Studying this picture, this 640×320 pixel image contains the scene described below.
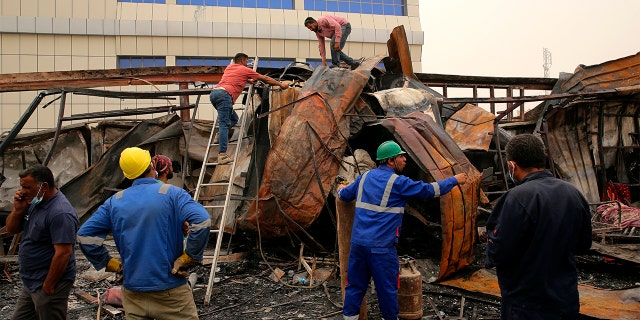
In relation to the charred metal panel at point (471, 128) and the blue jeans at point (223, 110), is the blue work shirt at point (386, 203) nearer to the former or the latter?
the blue jeans at point (223, 110)

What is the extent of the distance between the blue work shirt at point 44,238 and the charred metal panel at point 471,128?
18.1ft

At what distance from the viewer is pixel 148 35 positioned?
14.3 metres

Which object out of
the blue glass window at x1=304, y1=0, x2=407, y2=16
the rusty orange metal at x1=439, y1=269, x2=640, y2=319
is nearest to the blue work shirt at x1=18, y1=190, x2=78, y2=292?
the rusty orange metal at x1=439, y1=269, x2=640, y2=319

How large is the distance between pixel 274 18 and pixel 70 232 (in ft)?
42.3

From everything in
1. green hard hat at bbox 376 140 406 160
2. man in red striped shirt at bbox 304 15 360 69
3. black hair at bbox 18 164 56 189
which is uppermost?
man in red striped shirt at bbox 304 15 360 69

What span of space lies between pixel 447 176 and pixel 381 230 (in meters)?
1.82

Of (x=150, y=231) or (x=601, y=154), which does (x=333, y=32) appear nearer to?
(x=601, y=154)

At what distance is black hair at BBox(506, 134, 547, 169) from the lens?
2689 mm

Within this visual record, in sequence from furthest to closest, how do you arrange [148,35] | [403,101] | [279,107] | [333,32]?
1. [148,35]
2. [333,32]
3. [403,101]
4. [279,107]

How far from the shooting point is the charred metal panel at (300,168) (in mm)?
6074

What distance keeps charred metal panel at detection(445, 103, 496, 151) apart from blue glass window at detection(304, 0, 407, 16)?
8.92 meters

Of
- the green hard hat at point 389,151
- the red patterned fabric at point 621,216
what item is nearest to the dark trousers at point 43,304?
the green hard hat at point 389,151

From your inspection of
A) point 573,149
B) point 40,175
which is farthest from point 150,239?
point 573,149

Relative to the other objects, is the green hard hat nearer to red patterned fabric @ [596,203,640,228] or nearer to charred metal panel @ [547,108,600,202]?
red patterned fabric @ [596,203,640,228]
